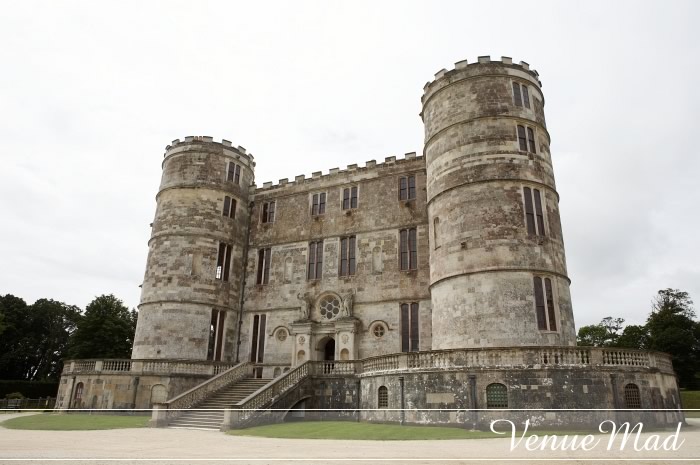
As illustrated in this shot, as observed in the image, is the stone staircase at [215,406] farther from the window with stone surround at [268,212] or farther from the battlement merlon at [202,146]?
the battlement merlon at [202,146]

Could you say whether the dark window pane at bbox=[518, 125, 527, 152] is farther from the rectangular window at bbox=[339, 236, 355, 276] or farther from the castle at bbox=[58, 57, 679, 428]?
the rectangular window at bbox=[339, 236, 355, 276]

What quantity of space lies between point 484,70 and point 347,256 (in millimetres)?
12841

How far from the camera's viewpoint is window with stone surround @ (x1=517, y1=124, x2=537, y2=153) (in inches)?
916

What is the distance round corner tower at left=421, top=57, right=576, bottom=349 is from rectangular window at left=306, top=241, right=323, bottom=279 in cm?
817

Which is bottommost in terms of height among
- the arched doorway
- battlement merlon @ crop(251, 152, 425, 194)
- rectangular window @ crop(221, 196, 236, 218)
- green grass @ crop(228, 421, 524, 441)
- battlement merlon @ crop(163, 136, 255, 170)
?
green grass @ crop(228, 421, 524, 441)

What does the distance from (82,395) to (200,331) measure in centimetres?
668

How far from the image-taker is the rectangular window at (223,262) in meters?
30.2

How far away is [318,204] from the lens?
103 feet

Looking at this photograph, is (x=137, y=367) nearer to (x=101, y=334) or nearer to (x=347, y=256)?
(x=347, y=256)

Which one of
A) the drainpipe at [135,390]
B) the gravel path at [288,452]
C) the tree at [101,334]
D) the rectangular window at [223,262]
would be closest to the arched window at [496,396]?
the gravel path at [288,452]

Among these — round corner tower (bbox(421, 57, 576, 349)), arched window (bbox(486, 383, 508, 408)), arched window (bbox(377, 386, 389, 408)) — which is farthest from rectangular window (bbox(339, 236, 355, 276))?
arched window (bbox(486, 383, 508, 408))

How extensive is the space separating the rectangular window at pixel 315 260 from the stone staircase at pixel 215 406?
23.8 ft

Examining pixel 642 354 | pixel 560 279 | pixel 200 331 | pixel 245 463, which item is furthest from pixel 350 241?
pixel 245 463

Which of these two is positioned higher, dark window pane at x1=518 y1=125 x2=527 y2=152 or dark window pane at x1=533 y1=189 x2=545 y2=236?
dark window pane at x1=518 y1=125 x2=527 y2=152
